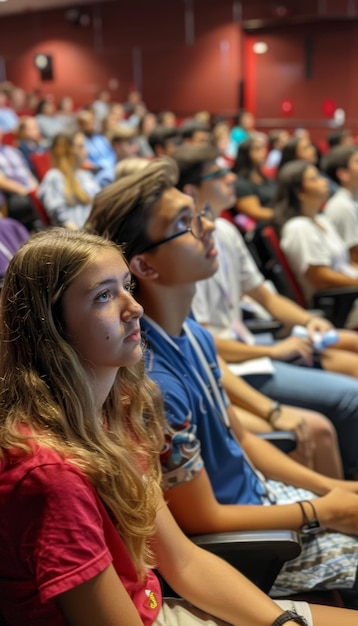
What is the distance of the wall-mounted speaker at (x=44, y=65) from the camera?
45.7 feet

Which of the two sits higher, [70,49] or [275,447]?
[70,49]

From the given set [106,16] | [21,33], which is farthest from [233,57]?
[21,33]

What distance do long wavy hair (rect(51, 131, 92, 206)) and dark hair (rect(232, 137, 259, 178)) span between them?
1.33m

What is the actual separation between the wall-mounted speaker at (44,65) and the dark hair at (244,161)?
985 centimetres

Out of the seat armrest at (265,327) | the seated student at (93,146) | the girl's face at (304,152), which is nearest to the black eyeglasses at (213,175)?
the seat armrest at (265,327)

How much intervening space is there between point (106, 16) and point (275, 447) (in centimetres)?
1275

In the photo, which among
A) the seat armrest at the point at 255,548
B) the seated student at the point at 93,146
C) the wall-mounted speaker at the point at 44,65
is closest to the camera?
the seat armrest at the point at 255,548

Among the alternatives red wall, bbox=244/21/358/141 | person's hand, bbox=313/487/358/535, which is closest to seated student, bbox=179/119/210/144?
person's hand, bbox=313/487/358/535

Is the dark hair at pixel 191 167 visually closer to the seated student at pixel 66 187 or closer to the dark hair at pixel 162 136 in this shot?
the seated student at pixel 66 187

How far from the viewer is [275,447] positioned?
1.76 meters

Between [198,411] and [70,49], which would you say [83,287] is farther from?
[70,49]

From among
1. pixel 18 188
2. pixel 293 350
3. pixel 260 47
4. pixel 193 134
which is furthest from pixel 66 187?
pixel 260 47

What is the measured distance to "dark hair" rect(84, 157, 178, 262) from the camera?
1.49 m

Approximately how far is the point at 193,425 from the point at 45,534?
559mm
